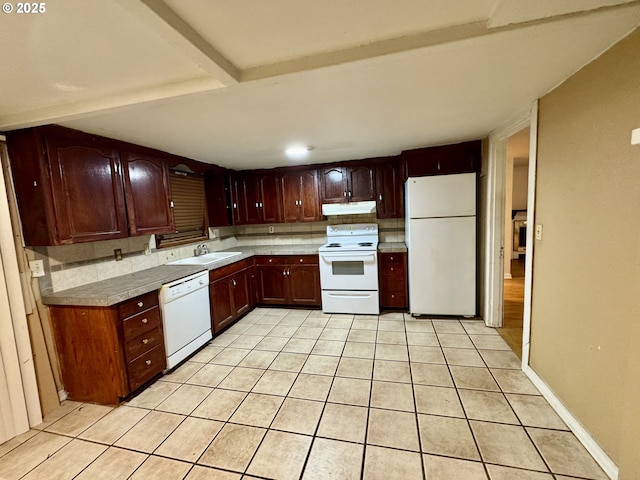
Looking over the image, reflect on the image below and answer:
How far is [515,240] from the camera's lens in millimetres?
6703

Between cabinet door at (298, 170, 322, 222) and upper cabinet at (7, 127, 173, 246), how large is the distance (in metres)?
2.00

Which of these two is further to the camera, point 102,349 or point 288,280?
point 288,280

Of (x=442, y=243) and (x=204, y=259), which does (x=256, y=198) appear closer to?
(x=204, y=259)

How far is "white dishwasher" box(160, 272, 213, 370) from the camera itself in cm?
250

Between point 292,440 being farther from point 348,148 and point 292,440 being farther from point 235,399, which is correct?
point 348,148

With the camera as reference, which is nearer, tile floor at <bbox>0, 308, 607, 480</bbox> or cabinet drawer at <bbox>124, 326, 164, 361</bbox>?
tile floor at <bbox>0, 308, 607, 480</bbox>

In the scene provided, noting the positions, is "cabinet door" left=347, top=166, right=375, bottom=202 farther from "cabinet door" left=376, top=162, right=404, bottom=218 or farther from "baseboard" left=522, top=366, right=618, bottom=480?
"baseboard" left=522, top=366, right=618, bottom=480

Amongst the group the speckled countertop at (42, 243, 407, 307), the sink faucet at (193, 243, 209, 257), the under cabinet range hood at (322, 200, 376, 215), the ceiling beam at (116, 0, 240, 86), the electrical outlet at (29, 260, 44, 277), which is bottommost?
the speckled countertop at (42, 243, 407, 307)

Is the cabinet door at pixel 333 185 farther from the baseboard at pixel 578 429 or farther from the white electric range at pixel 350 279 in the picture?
the baseboard at pixel 578 429

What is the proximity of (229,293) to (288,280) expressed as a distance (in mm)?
867

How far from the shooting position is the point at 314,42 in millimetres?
1219

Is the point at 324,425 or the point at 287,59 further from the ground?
the point at 287,59

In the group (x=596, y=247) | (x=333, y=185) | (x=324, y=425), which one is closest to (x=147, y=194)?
(x=333, y=185)

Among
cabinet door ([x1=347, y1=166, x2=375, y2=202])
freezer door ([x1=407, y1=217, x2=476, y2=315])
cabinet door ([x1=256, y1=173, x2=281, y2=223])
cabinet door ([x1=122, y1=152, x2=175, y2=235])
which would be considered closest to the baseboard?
freezer door ([x1=407, y1=217, x2=476, y2=315])
